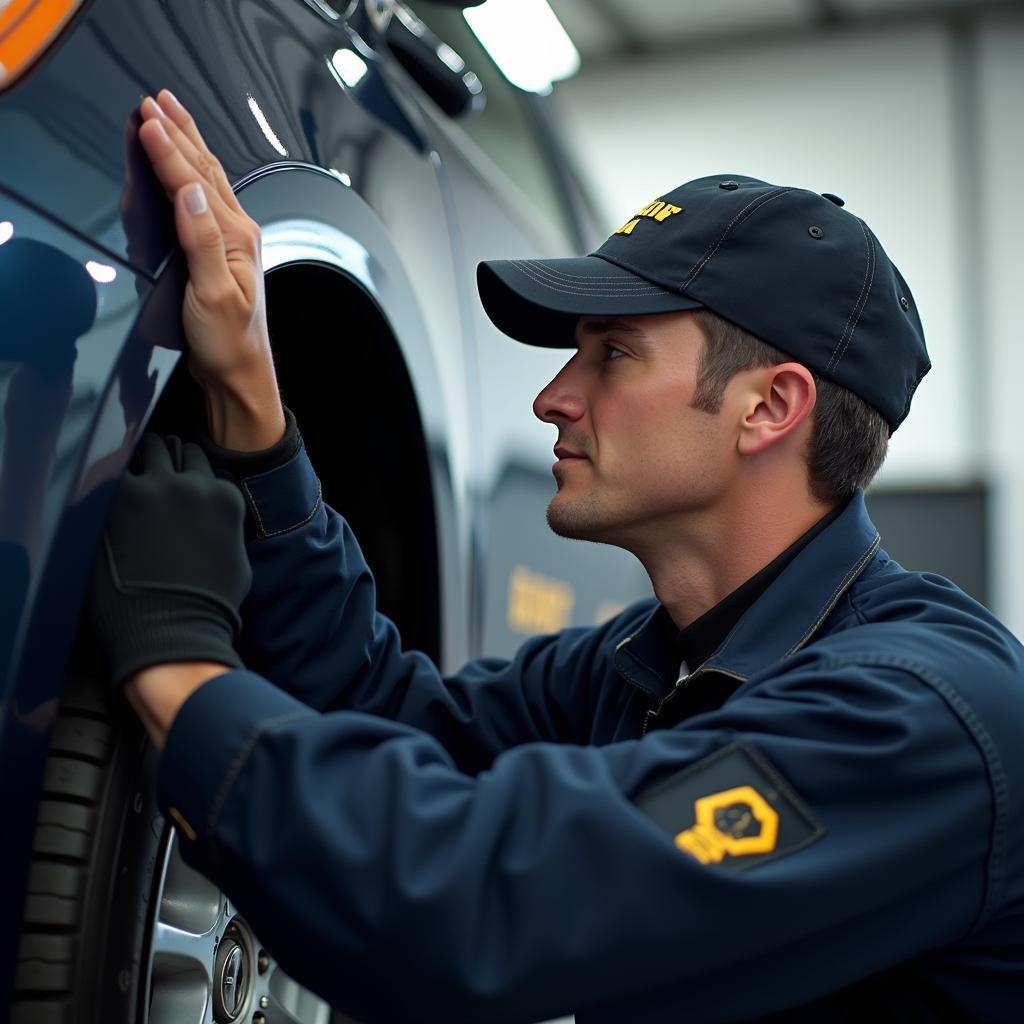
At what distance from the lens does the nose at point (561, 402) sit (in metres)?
1.39

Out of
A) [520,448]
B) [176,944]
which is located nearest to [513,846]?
[176,944]

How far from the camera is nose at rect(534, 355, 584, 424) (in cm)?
139

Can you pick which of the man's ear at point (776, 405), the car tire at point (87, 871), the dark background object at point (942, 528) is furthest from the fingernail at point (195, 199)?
the dark background object at point (942, 528)

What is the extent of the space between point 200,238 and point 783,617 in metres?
0.64

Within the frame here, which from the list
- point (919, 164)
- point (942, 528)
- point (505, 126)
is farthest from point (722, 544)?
point (919, 164)

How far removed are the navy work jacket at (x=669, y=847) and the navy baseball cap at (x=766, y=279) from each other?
0.32 metres

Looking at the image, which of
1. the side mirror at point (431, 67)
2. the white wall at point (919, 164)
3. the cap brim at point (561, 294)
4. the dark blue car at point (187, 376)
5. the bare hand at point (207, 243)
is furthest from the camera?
the white wall at point (919, 164)

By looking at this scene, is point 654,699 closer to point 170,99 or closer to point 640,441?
point 640,441

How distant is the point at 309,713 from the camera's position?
96 centimetres

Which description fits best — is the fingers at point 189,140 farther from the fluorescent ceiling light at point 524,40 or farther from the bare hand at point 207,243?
the fluorescent ceiling light at point 524,40

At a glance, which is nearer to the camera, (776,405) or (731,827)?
(731,827)

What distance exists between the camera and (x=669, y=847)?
91cm

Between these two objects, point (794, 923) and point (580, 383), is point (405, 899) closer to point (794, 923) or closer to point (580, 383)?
point (794, 923)

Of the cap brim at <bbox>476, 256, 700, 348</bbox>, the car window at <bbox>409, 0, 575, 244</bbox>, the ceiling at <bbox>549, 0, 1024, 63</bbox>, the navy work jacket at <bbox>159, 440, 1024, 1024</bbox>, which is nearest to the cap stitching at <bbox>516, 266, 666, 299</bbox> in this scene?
the cap brim at <bbox>476, 256, 700, 348</bbox>
